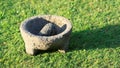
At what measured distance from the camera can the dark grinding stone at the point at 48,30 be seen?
22.0ft

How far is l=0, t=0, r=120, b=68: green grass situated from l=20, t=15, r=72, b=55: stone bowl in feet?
0.90

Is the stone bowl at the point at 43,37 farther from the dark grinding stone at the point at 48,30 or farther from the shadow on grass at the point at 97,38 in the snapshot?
the shadow on grass at the point at 97,38

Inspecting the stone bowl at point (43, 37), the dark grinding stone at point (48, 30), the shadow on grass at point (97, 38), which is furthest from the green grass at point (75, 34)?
the dark grinding stone at point (48, 30)

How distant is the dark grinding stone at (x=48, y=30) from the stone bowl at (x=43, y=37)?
137 mm

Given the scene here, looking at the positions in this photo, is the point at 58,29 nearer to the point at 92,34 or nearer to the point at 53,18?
the point at 53,18

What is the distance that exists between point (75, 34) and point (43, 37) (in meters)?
1.40

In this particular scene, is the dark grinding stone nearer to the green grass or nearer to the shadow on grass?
the green grass

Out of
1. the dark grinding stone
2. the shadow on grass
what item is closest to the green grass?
the shadow on grass

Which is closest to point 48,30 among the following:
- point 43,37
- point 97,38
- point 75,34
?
point 43,37

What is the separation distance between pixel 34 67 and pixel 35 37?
0.66m

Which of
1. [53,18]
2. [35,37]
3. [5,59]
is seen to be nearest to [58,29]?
[53,18]

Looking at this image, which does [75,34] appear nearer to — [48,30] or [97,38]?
[97,38]

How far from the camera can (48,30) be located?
671cm

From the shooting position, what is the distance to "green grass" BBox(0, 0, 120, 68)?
6773mm
